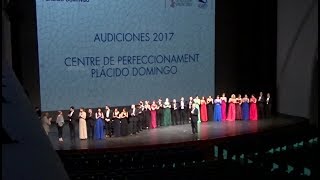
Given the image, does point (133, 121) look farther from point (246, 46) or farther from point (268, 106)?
point (246, 46)

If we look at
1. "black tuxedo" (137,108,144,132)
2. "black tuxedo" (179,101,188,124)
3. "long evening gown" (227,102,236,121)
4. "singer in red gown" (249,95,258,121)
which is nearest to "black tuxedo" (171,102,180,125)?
"black tuxedo" (179,101,188,124)

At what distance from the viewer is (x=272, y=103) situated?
536 inches

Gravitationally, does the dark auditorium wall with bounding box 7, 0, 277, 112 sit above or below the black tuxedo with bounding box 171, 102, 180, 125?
above

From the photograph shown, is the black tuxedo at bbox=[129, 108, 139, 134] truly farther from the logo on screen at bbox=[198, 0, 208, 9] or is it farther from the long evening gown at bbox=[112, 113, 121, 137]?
the logo on screen at bbox=[198, 0, 208, 9]

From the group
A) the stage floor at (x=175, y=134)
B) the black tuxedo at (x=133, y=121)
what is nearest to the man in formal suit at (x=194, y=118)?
the stage floor at (x=175, y=134)

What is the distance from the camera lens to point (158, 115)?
447 inches

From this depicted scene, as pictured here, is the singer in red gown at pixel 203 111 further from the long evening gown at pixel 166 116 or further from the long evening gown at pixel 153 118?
the long evening gown at pixel 153 118

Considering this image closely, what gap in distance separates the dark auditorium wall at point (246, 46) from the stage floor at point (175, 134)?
1.58 m

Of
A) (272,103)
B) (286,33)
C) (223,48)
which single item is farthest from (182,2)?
(272,103)

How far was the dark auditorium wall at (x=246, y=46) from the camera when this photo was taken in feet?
42.8

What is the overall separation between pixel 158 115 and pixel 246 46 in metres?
3.91

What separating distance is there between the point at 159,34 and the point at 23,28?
3.54 m

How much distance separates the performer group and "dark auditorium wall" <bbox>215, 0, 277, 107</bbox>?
0.83m

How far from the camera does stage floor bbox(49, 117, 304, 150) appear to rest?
940cm
